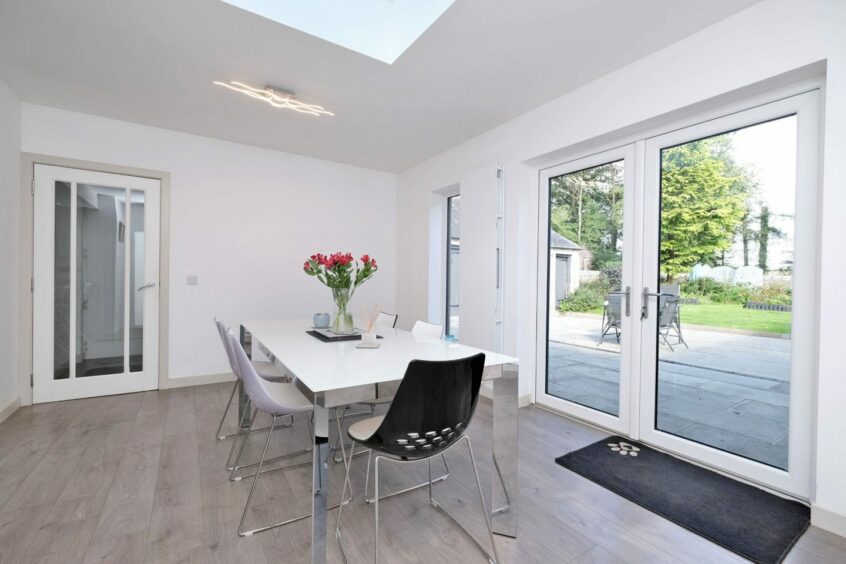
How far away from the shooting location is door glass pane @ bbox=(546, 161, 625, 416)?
9.67ft

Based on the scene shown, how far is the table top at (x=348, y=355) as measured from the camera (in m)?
1.47

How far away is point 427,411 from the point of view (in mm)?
1412

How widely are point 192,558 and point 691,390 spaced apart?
2908 millimetres

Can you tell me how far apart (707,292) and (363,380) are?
2.31 meters

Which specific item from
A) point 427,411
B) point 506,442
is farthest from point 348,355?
point 506,442

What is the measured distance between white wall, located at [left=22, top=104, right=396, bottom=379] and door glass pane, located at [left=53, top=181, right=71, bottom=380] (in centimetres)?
44

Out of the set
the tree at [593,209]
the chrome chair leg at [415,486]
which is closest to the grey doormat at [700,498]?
the chrome chair leg at [415,486]

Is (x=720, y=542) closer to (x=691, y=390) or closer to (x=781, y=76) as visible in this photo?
(x=691, y=390)

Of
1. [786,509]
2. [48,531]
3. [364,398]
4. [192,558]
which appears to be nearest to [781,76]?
[786,509]

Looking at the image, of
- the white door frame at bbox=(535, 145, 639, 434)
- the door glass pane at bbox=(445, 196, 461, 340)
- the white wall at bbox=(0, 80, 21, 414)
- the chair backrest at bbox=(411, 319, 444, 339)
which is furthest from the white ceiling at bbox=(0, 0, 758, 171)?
the chair backrest at bbox=(411, 319, 444, 339)

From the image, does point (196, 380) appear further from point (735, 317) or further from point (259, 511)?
point (735, 317)

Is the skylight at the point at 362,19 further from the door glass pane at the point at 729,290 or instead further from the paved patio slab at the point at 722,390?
the paved patio slab at the point at 722,390

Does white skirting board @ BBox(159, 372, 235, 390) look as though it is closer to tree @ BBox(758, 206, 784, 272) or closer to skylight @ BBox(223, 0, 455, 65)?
skylight @ BBox(223, 0, 455, 65)

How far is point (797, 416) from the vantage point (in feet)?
6.55
